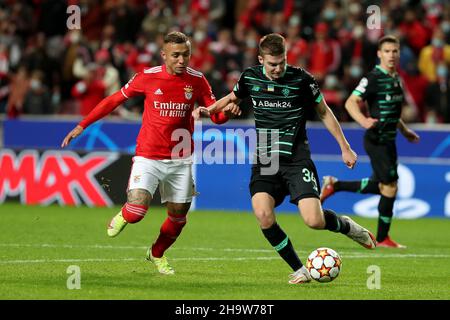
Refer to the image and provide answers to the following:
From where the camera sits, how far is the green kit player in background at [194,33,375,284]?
9.14 m

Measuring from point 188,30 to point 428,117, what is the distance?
17.9 feet

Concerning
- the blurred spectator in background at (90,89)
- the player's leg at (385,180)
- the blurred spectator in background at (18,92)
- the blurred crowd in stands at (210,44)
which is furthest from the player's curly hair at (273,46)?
the blurred spectator in background at (18,92)

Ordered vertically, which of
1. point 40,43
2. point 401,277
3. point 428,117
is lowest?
point 401,277

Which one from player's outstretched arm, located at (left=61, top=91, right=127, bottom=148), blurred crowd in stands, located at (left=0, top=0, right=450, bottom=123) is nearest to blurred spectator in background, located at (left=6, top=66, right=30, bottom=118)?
blurred crowd in stands, located at (left=0, top=0, right=450, bottom=123)

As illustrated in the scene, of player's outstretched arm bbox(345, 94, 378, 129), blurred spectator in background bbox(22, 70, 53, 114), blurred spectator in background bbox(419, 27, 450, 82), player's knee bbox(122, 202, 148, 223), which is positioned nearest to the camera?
player's knee bbox(122, 202, 148, 223)

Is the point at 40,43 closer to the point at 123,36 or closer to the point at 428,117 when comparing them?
the point at 123,36

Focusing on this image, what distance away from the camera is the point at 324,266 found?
9172 millimetres

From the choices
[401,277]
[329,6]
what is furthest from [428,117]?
[401,277]

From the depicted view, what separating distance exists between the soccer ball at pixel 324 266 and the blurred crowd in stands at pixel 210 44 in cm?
1142

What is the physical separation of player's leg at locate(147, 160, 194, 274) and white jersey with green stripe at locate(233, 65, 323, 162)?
2.63ft

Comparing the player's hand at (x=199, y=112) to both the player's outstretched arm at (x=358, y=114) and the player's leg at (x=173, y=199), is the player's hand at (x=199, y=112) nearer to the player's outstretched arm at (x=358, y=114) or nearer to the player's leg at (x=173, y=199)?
the player's leg at (x=173, y=199)

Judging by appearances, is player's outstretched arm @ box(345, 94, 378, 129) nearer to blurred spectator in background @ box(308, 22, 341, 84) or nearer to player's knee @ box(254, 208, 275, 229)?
player's knee @ box(254, 208, 275, 229)

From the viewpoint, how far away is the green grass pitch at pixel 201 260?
8633 millimetres
